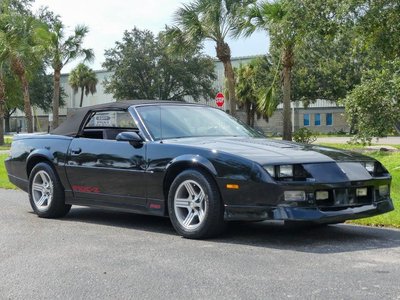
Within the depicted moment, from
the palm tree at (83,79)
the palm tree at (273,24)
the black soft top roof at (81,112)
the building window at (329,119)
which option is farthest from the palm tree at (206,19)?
the palm tree at (83,79)

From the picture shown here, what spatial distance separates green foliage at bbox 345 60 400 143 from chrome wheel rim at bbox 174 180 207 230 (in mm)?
9405

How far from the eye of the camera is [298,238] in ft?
21.5

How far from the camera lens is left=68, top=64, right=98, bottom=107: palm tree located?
7644 cm

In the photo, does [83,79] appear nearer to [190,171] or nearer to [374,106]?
[374,106]

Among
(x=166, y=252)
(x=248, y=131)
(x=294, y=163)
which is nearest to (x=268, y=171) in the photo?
(x=294, y=163)

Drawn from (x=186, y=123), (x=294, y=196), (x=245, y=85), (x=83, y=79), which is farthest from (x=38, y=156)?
(x=83, y=79)

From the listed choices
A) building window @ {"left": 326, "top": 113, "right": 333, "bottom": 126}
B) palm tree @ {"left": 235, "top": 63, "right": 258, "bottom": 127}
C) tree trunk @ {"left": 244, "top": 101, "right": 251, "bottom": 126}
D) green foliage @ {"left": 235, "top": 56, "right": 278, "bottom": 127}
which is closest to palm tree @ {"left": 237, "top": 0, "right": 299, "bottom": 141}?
green foliage @ {"left": 235, "top": 56, "right": 278, "bottom": 127}

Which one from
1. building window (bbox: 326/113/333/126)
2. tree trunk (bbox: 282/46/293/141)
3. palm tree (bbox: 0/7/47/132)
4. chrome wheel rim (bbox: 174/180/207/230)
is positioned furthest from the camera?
building window (bbox: 326/113/333/126)

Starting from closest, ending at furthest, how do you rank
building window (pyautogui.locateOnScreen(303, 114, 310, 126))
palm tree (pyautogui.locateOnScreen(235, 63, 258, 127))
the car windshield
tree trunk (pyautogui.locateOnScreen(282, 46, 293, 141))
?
1. the car windshield
2. tree trunk (pyautogui.locateOnScreen(282, 46, 293, 141))
3. palm tree (pyautogui.locateOnScreen(235, 63, 258, 127))
4. building window (pyautogui.locateOnScreen(303, 114, 310, 126))

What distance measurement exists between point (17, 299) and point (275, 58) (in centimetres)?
5251

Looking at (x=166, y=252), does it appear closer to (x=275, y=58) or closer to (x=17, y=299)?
(x=17, y=299)

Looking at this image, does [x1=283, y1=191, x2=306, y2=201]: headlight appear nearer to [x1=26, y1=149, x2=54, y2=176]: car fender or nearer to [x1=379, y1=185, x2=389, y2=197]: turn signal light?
[x1=379, y1=185, x2=389, y2=197]: turn signal light

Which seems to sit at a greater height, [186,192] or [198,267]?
[186,192]

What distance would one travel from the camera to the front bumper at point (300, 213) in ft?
19.3
